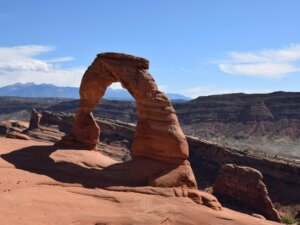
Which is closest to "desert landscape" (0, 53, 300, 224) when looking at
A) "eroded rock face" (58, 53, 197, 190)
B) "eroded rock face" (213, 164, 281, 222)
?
"eroded rock face" (58, 53, 197, 190)

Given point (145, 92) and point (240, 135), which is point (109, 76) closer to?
point (145, 92)

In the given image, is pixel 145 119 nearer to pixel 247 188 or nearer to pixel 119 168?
pixel 119 168

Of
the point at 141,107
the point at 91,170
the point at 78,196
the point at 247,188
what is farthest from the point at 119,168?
the point at 247,188

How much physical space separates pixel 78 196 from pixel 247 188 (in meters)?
20.3

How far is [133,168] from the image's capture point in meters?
20.2

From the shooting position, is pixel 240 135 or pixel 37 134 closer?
pixel 37 134

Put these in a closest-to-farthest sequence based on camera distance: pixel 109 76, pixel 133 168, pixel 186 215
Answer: pixel 186 215 < pixel 133 168 < pixel 109 76

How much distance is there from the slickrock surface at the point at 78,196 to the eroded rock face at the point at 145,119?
4.74 ft

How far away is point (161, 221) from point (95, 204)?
8.15 feet

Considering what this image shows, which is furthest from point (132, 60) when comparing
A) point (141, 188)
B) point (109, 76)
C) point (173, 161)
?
point (141, 188)

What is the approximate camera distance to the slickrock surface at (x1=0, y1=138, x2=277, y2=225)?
14.6m

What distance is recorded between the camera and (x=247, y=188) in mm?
34062

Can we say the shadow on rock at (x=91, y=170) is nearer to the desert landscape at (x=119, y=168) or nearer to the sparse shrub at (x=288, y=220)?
the desert landscape at (x=119, y=168)

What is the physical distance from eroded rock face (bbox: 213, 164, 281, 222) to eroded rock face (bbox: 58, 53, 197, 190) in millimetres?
13863
